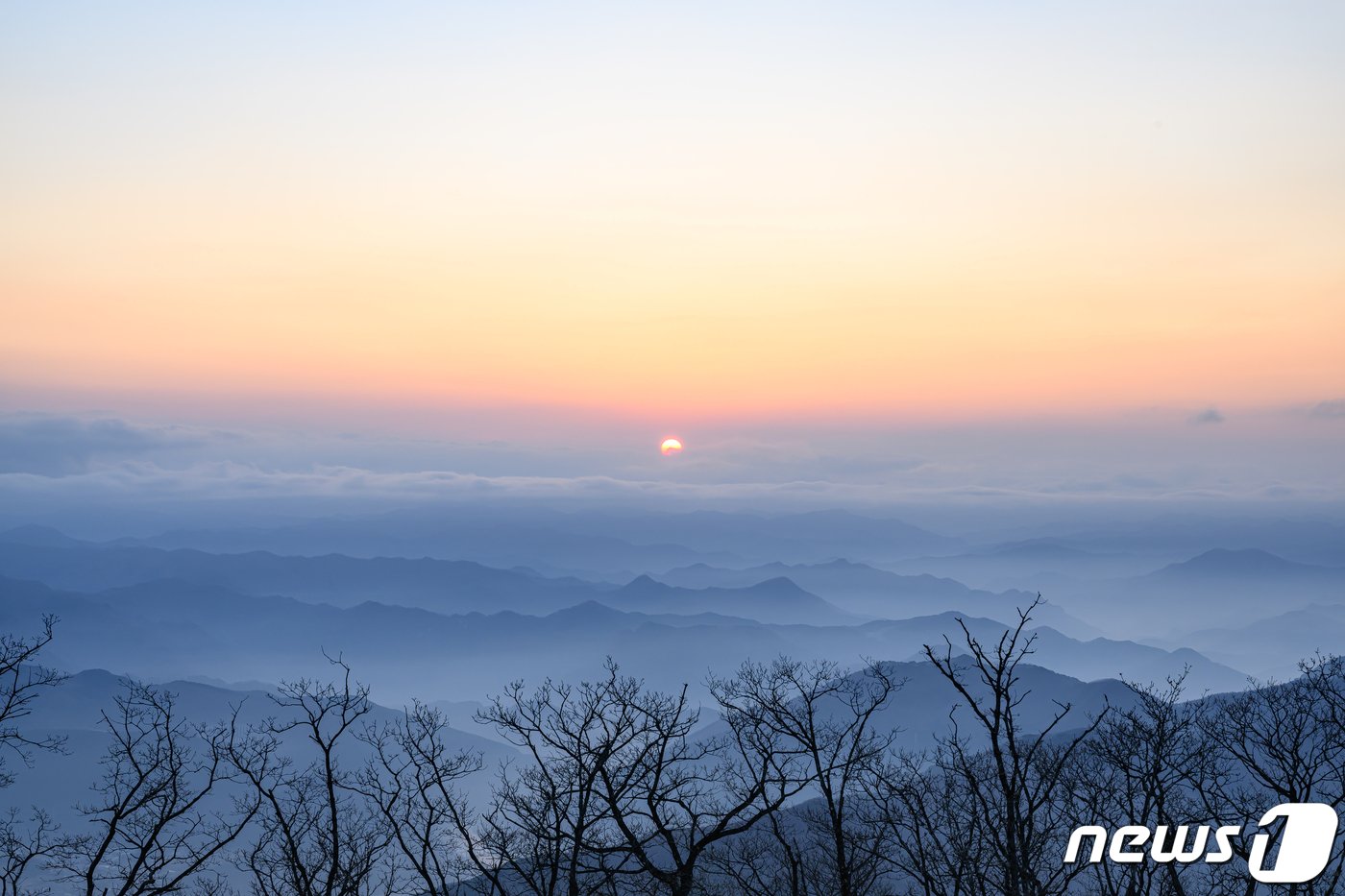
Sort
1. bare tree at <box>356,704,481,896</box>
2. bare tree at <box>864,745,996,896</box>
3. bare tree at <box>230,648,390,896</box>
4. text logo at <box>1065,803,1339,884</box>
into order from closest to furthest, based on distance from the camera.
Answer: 1. text logo at <box>1065,803,1339,884</box>
2. bare tree at <box>864,745,996,896</box>
3. bare tree at <box>356,704,481,896</box>
4. bare tree at <box>230,648,390,896</box>

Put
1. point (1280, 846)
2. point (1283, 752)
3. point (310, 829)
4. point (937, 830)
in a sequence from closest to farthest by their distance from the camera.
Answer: point (1280, 846), point (1283, 752), point (310, 829), point (937, 830)

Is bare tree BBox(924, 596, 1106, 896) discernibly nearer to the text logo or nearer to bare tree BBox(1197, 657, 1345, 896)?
Answer: the text logo

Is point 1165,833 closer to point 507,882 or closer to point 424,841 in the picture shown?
point 424,841

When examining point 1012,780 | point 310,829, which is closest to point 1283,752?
point 1012,780

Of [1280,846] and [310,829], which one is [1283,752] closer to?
[1280,846]

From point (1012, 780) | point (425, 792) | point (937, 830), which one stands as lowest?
point (937, 830)

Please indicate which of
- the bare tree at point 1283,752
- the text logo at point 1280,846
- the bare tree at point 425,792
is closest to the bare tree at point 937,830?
the text logo at point 1280,846

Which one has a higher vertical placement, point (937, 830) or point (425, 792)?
point (425, 792)

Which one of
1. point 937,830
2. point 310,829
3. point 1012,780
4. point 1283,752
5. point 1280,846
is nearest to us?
point 1012,780

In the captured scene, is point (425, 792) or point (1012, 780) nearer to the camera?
point (1012, 780)

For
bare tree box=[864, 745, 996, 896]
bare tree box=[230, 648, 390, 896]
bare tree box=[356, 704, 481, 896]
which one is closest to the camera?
bare tree box=[864, 745, 996, 896]

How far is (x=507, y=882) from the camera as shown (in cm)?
7962

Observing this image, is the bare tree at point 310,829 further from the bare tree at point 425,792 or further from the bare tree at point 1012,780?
the bare tree at point 1012,780

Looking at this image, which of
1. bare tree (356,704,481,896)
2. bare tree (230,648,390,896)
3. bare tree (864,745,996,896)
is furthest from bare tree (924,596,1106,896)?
bare tree (230,648,390,896)
